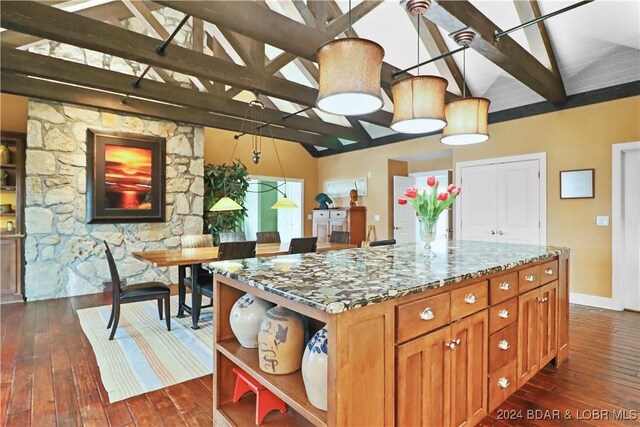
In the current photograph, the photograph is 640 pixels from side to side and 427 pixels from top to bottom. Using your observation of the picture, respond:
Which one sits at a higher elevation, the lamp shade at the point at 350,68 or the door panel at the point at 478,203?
the lamp shade at the point at 350,68

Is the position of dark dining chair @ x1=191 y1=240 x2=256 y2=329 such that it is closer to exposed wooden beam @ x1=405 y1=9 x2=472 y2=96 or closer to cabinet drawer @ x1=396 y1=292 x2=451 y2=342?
cabinet drawer @ x1=396 y1=292 x2=451 y2=342

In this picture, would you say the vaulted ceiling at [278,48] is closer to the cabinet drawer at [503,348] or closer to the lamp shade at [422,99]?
the lamp shade at [422,99]

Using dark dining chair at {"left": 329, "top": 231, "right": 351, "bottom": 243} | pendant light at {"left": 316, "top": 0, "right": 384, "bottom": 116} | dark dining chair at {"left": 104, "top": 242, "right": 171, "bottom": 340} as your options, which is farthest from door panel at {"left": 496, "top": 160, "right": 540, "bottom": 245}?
dark dining chair at {"left": 104, "top": 242, "right": 171, "bottom": 340}

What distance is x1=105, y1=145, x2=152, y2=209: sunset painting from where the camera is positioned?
4805 millimetres

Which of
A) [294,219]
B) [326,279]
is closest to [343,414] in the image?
Result: [326,279]

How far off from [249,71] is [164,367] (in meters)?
3.10

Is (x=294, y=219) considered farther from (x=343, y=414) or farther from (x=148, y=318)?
(x=343, y=414)

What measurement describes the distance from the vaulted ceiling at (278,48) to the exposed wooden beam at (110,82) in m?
0.01

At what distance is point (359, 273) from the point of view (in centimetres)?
157

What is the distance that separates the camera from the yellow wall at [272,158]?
6551mm

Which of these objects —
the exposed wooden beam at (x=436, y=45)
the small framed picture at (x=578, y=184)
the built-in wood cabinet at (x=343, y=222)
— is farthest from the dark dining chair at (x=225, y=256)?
the small framed picture at (x=578, y=184)

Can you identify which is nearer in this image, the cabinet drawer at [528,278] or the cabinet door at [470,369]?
the cabinet door at [470,369]

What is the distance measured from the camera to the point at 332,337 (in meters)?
1.06

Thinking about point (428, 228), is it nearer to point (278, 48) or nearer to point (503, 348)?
point (503, 348)
